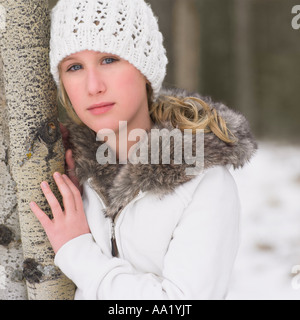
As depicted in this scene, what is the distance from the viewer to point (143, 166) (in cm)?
190

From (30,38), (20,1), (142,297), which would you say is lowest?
(142,297)

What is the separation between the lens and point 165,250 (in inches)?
73.3

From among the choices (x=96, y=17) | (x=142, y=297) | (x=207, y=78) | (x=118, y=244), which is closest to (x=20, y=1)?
(x=96, y=17)

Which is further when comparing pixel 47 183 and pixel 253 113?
pixel 253 113

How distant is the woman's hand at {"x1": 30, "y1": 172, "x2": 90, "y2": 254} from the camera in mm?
1870

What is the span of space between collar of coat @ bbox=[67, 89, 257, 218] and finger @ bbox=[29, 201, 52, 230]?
26 cm

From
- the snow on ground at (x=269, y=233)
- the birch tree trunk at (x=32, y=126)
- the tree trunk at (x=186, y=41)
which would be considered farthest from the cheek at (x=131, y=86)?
the tree trunk at (x=186, y=41)

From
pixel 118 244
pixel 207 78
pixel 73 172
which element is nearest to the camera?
pixel 118 244

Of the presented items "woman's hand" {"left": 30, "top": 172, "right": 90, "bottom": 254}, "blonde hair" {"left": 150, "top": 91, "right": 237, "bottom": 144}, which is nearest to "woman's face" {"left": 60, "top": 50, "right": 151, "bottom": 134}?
"blonde hair" {"left": 150, "top": 91, "right": 237, "bottom": 144}

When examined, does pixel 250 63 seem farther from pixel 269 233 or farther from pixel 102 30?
pixel 102 30

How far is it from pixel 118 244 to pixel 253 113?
29.6 feet

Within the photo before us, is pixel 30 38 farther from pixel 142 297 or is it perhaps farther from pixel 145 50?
pixel 142 297

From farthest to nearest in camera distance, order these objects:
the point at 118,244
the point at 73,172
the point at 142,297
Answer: the point at 73,172
the point at 118,244
the point at 142,297

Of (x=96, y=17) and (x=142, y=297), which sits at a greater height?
(x=96, y=17)
